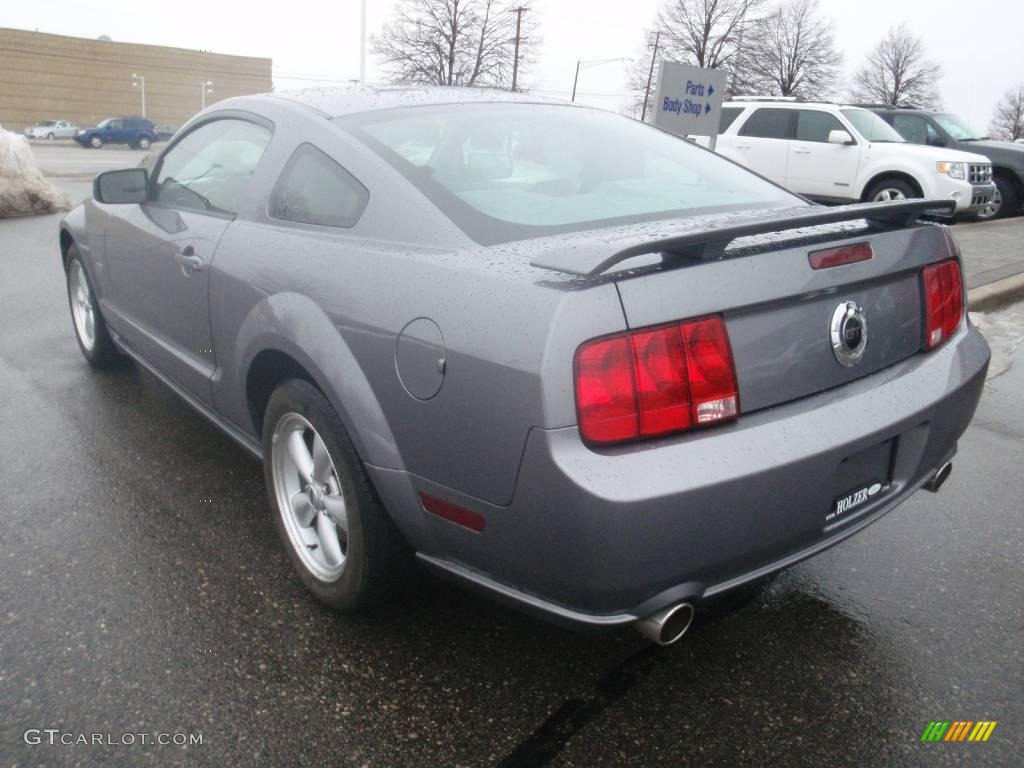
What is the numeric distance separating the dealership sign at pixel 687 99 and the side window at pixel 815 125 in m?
4.24

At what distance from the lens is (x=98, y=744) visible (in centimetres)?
209

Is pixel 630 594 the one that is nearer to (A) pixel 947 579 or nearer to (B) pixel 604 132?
(A) pixel 947 579

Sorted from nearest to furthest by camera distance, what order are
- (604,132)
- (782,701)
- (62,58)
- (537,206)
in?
1. (782,701)
2. (537,206)
3. (604,132)
4. (62,58)

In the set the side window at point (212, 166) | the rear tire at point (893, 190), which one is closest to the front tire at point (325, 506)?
the side window at point (212, 166)

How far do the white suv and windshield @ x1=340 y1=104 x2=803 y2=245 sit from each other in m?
9.21

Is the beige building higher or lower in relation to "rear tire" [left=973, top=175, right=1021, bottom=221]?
higher

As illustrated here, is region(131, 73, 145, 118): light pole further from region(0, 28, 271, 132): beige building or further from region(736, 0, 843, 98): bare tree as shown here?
region(736, 0, 843, 98): bare tree

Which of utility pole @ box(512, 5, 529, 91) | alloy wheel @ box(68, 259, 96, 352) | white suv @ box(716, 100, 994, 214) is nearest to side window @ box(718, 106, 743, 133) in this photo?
white suv @ box(716, 100, 994, 214)

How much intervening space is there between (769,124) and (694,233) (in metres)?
12.3

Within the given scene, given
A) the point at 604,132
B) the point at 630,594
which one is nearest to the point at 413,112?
the point at 604,132

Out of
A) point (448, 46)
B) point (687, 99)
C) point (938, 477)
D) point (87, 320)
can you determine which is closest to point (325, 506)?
point (938, 477)

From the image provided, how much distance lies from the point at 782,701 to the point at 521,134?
186 cm

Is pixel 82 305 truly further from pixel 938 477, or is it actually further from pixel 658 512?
pixel 938 477

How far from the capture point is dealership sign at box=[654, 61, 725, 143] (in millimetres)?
8445
